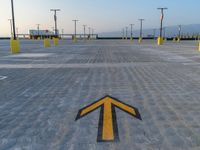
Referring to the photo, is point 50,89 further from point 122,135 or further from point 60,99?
point 122,135

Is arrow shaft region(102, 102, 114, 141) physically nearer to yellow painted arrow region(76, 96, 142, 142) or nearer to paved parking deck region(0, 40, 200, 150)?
yellow painted arrow region(76, 96, 142, 142)

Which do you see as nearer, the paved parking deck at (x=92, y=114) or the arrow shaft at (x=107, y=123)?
the paved parking deck at (x=92, y=114)

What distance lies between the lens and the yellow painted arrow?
378cm

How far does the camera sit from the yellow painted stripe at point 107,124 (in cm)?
374

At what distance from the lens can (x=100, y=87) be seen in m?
7.38

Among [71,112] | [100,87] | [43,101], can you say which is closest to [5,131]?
[71,112]

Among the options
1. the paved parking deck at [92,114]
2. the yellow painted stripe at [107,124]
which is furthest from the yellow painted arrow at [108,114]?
the paved parking deck at [92,114]

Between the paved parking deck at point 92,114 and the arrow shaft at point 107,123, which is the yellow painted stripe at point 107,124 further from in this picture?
the paved parking deck at point 92,114

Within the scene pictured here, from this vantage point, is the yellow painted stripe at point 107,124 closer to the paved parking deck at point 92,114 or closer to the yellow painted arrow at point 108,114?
the yellow painted arrow at point 108,114

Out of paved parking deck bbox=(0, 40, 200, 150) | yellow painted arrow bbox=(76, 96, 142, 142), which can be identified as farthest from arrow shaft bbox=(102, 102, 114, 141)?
paved parking deck bbox=(0, 40, 200, 150)

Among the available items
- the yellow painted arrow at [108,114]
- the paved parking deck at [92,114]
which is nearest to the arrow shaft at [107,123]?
the yellow painted arrow at [108,114]

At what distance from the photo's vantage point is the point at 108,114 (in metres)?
4.80

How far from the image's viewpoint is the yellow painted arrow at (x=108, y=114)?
3.78 meters

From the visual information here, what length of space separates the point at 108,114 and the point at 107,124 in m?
0.56
